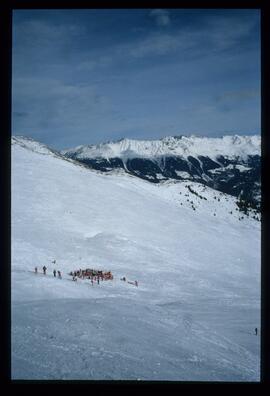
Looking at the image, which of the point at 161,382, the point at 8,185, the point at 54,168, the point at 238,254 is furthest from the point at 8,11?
the point at 54,168

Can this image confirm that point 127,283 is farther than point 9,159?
Yes

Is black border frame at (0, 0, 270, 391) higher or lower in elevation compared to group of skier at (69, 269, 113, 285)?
higher

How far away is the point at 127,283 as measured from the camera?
1559 centimetres

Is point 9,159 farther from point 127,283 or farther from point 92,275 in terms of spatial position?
point 92,275

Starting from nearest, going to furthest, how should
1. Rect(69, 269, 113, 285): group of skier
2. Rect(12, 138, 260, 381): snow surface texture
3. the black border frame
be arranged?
the black border frame < Rect(12, 138, 260, 381): snow surface texture < Rect(69, 269, 113, 285): group of skier

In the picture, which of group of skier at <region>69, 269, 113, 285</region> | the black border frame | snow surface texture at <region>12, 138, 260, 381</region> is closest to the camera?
the black border frame

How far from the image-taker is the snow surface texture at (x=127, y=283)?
5566 millimetres

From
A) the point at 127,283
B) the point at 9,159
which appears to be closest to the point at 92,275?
→ the point at 127,283

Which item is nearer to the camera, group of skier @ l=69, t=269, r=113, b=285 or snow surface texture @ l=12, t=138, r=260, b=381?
snow surface texture @ l=12, t=138, r=260, b=381

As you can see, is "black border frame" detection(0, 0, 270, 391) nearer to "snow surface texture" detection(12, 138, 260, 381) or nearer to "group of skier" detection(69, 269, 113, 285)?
"snow surface texture" detection(12, 138, 260, 381)

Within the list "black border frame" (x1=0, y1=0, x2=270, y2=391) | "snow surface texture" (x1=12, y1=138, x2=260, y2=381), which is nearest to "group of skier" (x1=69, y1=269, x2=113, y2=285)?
"snow surface texture" (x1=12, y1=138, x2=260, y2=381)

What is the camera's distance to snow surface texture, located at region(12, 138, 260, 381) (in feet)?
18.3

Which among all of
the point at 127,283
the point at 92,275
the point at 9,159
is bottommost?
the point at 127,283

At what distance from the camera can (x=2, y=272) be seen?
2709mm
